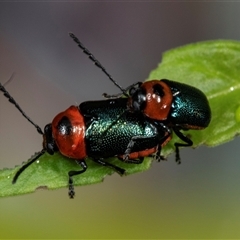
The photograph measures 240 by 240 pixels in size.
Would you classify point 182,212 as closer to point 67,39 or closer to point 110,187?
point 110,187

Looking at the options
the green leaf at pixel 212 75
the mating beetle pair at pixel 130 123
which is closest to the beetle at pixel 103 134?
the mating beetle pair at pixel 130 123

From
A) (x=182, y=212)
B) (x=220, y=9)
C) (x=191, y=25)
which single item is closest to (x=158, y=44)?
(x=191, y=25)

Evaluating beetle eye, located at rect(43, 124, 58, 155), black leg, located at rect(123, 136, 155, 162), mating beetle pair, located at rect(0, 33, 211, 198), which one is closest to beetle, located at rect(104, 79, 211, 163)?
mating beetle pair, located at rect(0, 33, 211, 198)

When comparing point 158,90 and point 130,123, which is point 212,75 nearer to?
point 158,90

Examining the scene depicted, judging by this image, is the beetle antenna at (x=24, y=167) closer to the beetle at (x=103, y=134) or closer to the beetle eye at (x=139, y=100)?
the beetle at (x=103, y=134)

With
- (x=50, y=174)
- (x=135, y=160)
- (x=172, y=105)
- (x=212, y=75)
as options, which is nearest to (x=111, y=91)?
(x=172, y=105)

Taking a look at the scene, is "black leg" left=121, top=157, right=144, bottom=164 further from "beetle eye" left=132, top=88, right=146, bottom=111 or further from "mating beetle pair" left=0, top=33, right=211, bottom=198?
"beetle eye" left=132, top=88, right=146, bottom=111

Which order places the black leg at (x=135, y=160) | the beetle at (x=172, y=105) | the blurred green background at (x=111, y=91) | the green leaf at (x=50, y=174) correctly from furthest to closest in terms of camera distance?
the blurred green background at (x=111, y=91)
the beetle at (x=172, y=105)
the black leg at (x=135, y=160)
the green leaf at (x=50, y=174)
